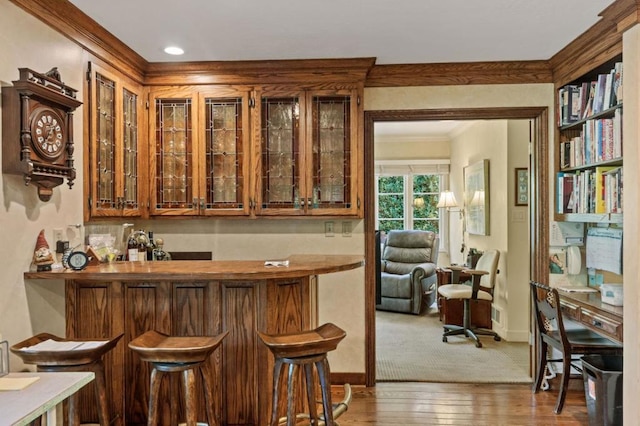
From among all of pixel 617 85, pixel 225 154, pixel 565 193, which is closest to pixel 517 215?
pixel 565 193

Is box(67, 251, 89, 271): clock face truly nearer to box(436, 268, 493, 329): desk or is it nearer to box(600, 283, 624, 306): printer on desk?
box(600, 283, 624, 306): printer on desk

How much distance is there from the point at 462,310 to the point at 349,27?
153 inches

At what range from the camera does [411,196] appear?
8016mm

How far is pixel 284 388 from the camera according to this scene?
108 inches

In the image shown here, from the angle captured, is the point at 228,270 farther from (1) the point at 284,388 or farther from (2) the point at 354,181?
(2) the point at 354,181

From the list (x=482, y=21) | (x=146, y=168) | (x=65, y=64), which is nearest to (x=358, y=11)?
(x=482, y=21)

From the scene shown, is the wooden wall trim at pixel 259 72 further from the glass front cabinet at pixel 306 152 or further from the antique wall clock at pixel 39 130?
the antique wall clock at pixel 39 130

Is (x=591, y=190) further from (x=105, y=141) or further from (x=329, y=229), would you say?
(x=105, y=141)

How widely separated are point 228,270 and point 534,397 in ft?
8.45

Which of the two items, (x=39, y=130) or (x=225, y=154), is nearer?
(x=39, y=130)

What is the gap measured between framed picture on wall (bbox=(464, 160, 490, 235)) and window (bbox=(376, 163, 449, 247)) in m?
1.16

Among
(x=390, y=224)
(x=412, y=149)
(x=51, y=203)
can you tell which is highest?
(x=412, y=149)

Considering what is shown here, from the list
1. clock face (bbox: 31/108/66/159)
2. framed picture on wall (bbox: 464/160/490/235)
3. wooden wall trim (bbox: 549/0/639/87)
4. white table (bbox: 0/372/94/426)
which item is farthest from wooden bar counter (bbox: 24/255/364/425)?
framed picture on wall (bbox: 464/160/490/235)

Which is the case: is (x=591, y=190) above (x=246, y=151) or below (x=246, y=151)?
below
